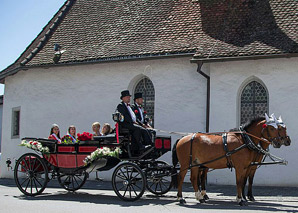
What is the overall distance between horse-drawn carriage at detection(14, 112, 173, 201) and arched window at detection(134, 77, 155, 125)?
5.75 meters

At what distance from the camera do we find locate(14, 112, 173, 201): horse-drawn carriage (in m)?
10.9

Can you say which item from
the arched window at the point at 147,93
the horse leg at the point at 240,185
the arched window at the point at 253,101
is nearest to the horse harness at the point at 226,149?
the horse leg at the point at 240,185

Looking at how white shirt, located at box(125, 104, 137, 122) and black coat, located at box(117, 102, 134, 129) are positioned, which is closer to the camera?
black coat, located at box(117, 102, 134, 129)

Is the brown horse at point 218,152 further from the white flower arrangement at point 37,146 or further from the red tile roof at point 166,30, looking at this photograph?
the red tile roof at point 166,30

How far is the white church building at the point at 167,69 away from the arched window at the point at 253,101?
32mm

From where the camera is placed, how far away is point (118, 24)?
63.4 feet

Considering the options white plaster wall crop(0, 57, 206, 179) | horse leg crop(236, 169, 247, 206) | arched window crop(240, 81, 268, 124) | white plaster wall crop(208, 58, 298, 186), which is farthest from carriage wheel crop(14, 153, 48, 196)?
arched window crop(240, 81, 268, 124)

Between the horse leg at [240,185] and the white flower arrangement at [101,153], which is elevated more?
the white flower arrangement at [101,153]

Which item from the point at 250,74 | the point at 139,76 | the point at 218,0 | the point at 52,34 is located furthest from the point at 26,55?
the point at 250,74

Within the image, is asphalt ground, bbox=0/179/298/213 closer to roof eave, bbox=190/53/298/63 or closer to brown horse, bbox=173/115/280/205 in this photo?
brown horse, bbox=173/115/280/205

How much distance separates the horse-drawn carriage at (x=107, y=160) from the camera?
10.9 metres

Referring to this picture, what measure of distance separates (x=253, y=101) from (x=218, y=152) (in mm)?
5659

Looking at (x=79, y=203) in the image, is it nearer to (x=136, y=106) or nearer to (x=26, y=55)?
(x=136, y=106)

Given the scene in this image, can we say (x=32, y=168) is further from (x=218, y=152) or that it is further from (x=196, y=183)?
(x=218, y=152)
